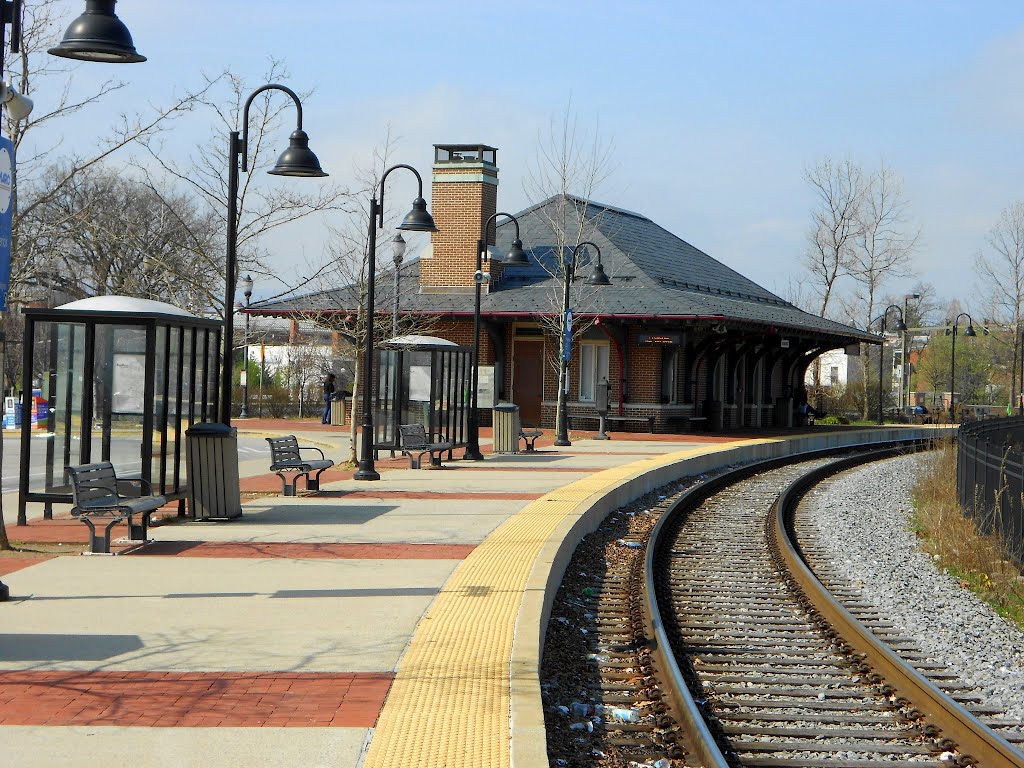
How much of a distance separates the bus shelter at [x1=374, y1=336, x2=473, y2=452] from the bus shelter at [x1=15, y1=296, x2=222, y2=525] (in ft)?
31.1

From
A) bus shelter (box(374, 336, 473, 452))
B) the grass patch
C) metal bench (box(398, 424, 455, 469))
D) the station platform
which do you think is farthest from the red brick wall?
the station platform

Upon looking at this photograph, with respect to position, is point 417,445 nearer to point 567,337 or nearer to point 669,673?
point 567,337

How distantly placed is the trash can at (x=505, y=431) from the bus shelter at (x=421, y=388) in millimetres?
1359

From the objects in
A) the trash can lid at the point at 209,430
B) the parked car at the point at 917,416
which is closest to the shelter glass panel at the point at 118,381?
the trash can lid at the point at 209,430

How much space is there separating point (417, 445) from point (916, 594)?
40.5ft

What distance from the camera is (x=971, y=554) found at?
43.2 ft

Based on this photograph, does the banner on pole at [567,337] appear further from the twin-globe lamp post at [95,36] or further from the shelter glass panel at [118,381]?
the twin-globe lamp post at [95,36]

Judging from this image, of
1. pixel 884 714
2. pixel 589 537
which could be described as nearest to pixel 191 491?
pixel 589 537

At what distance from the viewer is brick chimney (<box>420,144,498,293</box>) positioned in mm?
38406

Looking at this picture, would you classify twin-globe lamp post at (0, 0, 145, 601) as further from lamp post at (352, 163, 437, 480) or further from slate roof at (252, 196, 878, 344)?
slate roof at (252, 196, 878, 344)

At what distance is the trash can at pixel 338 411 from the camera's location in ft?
131

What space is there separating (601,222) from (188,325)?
101 feet

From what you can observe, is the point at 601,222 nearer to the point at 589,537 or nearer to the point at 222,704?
the point at 589,537

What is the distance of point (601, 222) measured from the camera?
142ft
